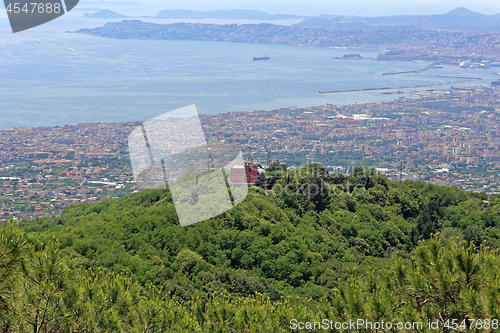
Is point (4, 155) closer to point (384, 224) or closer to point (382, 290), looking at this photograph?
point (384, 224)

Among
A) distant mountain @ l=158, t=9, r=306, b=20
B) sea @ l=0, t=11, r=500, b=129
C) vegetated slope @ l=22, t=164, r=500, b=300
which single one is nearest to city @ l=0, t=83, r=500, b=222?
sea @ l=0, t=11, r=500, b=129

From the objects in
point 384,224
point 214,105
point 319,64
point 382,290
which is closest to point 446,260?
point 382,290

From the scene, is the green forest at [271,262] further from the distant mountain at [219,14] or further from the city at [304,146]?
the distant mountain at [219,14]

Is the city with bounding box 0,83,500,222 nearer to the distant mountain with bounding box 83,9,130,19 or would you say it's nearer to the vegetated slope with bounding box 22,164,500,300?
the vegetated slope with bounding box 22,164,500,300

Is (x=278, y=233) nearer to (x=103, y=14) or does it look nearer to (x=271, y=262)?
(x=271, y=262)

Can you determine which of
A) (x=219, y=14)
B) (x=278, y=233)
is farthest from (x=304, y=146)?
(x=219, y=14)
